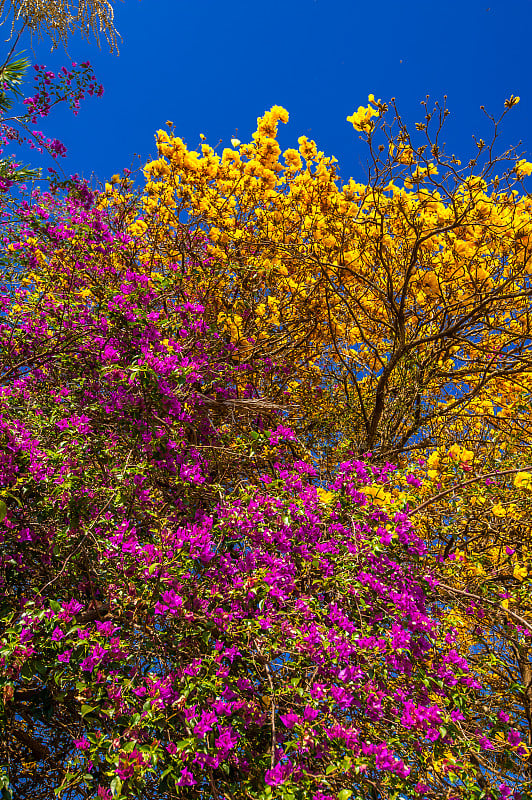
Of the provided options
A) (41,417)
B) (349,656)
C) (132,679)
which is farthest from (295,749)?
(41,417)

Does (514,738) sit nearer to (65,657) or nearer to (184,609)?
(184,609)

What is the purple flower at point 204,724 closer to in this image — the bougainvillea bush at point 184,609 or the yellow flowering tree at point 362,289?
the bougainvillea bush at point 184,609

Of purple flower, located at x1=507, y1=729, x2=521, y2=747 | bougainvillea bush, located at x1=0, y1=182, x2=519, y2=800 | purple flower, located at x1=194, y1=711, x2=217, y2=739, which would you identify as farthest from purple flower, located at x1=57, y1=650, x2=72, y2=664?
purple flower, located at x1=507, y1=729, x2=521, y2=747

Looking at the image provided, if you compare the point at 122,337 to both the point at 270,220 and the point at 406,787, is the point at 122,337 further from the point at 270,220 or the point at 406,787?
the point at 406,787

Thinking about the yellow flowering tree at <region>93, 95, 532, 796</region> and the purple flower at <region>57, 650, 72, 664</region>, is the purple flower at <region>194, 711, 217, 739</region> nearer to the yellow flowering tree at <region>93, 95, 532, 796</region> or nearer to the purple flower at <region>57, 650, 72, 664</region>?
the purple flower at <region>57, 650, 72, 664</region>

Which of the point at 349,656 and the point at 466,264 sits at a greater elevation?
the point at 466,264

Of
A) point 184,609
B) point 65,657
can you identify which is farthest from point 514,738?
point 65,657

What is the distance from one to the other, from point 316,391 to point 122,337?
234 centimetres

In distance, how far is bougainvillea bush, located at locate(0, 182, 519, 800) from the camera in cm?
214

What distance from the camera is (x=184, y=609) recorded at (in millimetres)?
2328

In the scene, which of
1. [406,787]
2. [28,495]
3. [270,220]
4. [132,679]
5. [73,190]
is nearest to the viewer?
[406,787]

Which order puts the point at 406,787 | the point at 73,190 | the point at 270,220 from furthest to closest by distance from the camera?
the point at 270,220 < the point at 73,190 < the point at 406,787

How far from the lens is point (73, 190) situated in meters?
4.36

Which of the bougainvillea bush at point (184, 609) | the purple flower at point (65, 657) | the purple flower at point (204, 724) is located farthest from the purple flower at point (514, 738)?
the purple flower at point (65, 657)
